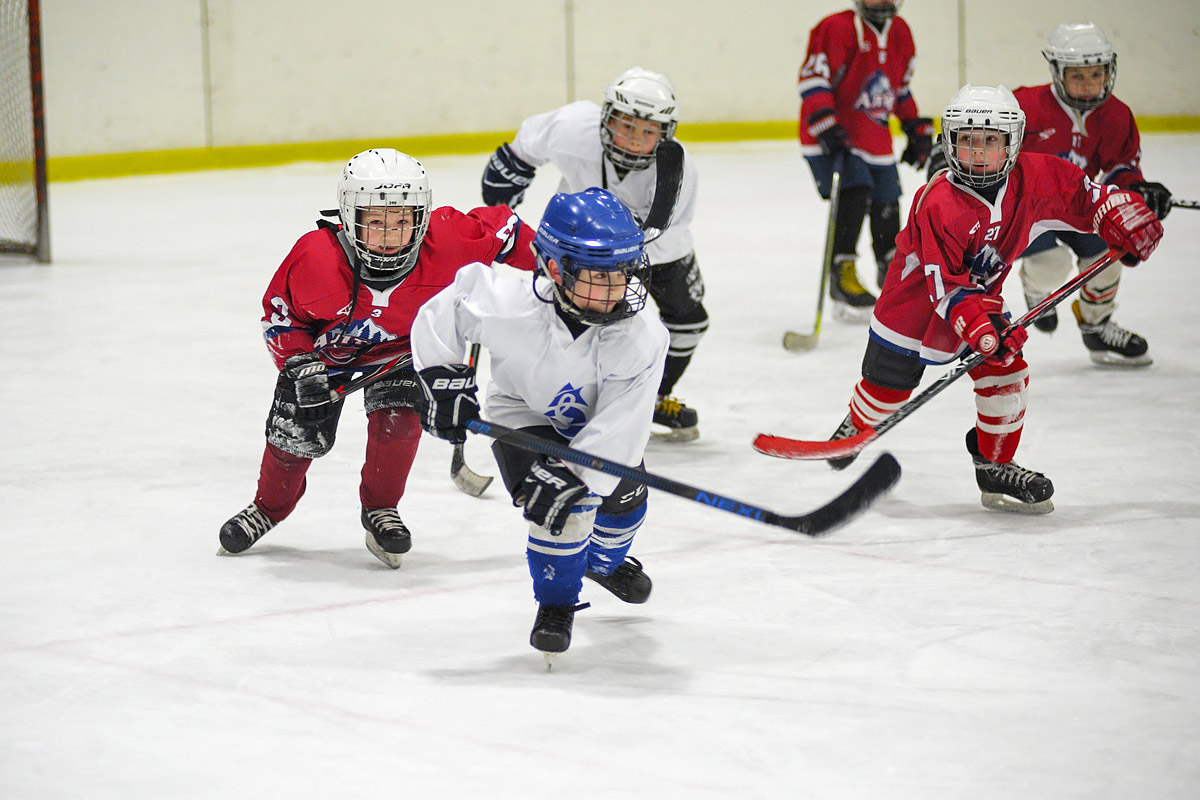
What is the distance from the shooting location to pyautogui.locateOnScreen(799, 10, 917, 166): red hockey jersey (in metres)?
5.11

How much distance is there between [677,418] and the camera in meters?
3.71

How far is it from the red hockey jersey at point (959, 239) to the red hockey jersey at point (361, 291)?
2.72ft

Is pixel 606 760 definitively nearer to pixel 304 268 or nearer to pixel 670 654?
pixel 670 654

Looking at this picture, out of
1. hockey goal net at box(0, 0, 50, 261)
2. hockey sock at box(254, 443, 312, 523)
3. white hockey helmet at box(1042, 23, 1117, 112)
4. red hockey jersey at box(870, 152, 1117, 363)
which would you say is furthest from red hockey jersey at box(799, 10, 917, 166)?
hockey goal net at box(0, 0, 50, 261)

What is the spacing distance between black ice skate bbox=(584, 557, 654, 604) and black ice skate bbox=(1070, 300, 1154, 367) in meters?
2.41

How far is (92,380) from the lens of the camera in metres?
4.22

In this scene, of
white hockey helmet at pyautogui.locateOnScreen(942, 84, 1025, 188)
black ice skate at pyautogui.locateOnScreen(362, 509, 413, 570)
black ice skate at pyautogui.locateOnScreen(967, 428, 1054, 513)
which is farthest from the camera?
black ice skate at pyautogui.locateOnScreen(967, 428, 1054, 513)

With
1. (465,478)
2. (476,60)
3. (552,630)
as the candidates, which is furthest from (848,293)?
(476,60)

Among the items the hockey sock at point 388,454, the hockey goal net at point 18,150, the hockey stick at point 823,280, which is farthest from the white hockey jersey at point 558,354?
the hockey goal net at point 18,150

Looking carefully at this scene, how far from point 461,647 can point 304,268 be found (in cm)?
76

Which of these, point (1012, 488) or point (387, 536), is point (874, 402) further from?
point (387, 536)

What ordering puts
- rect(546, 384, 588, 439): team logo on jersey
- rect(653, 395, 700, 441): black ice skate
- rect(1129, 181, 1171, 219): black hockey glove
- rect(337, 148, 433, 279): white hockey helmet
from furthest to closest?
rect(653, 395, 700, 441): black ice skate < rect(1129, 181, 1171, 219): black hockey glove < rect(337, 148, 433, 279): white hockey helmet < rect(546, 384, 588, 439): team logo on jersey

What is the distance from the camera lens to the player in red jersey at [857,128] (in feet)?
16.7

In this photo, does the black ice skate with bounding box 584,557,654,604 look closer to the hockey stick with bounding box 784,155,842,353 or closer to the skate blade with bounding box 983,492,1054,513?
the skate blade with bounding box 983,492,1054,513
